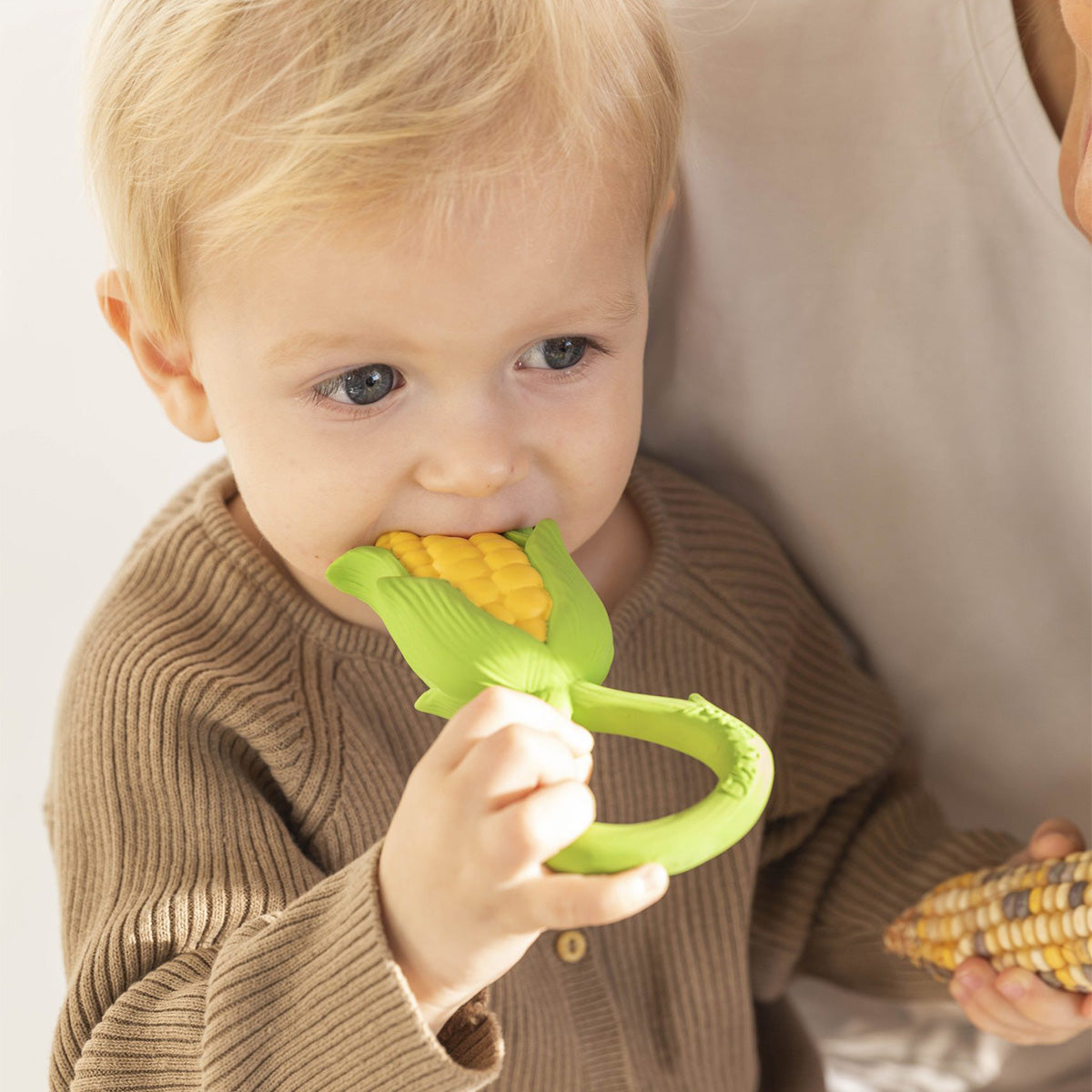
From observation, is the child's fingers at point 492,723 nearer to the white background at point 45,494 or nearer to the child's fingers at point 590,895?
the child's fingers at point 590,895

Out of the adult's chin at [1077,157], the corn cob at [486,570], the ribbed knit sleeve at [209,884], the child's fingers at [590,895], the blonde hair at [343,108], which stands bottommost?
the ribbed knit sleeve at [209,884]

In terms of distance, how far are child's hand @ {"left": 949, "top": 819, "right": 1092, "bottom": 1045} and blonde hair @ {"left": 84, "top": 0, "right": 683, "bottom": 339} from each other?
543mm

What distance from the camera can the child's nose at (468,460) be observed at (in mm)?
809

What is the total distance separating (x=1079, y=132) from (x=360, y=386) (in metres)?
0.47

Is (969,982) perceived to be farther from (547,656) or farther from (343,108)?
(343,108)

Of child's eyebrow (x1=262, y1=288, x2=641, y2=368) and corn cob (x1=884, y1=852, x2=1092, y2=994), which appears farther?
corn cob (x1=884, y1=852, x2=1092, y2=994)

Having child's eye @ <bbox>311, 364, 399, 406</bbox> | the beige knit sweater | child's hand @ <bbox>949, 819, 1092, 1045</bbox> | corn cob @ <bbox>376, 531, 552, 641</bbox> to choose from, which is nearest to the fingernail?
child's hand @ <bbox>949, 819, 1092, 1045</bbox>

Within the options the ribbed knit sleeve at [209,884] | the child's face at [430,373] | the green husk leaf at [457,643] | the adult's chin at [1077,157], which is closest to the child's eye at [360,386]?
the child's face at [430,373]

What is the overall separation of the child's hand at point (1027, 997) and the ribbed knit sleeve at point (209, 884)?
37 cm

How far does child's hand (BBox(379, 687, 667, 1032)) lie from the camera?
0.66 metres

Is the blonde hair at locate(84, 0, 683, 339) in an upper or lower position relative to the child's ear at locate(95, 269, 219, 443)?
upper

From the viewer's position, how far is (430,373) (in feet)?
2.61

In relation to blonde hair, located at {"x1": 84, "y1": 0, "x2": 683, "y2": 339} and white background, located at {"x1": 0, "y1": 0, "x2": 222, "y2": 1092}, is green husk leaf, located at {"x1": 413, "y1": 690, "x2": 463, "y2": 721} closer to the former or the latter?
blonde hair, located at {"x1": 84, "y1": 0, "x2": 683, "y2": 339}

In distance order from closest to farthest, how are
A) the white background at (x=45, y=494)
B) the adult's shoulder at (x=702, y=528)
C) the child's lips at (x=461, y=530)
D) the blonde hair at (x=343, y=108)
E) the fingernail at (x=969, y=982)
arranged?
1. the blonde hair at (x=343, y=108)
2. the child's lips at (x=461, y=530)
3. the fingernail at (x=969, y=982)
4. the adult's shoulder at (x=702, y=528)
5. the white background at (x=45, y=494)
